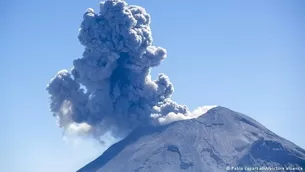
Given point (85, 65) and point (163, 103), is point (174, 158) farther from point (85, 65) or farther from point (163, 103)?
point (85, 65)

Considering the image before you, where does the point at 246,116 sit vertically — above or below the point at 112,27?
below

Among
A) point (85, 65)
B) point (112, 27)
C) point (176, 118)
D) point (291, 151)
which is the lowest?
point (291, 151)

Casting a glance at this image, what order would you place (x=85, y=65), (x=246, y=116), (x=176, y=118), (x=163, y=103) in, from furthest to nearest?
1. (x=246, y=116)
2. (x=176, y=118)
3. (x=163, y=103)
4. (x=85, y=65)

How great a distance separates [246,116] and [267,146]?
15.1 metres

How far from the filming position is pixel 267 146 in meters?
68.8

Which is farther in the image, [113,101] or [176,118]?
[176,118]

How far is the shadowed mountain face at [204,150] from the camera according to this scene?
65500mm

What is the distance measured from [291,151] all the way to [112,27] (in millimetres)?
30927

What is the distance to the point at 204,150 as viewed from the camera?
6994 centimetres

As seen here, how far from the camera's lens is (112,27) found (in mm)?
66438

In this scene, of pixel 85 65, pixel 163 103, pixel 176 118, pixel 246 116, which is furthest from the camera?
pixel 246 116

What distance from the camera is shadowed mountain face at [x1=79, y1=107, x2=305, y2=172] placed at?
215 feet

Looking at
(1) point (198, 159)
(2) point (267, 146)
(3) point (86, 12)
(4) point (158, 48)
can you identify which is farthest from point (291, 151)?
(3) point (86, 12)

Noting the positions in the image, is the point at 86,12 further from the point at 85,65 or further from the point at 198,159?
the point at 198,159
